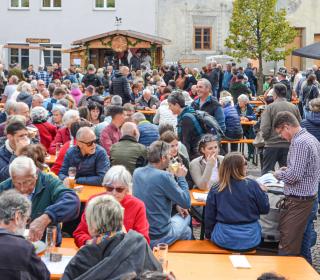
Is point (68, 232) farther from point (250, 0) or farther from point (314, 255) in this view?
point (250, 0)

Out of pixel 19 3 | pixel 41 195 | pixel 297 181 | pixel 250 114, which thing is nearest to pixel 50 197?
pixel 41 195

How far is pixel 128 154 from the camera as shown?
8.50 m

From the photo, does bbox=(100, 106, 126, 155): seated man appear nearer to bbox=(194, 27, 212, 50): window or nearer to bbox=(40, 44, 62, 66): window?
bbox=(40, 44, 62, 66): window

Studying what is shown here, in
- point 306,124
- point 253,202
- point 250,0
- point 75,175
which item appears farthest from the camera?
point 250,0

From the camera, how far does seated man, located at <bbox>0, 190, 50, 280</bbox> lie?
4434mm

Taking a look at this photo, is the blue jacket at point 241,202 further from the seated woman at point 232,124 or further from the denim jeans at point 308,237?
the seated woman at point 232,124

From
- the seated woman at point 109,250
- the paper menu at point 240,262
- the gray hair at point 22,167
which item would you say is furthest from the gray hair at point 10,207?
the paper menu at point 240,262

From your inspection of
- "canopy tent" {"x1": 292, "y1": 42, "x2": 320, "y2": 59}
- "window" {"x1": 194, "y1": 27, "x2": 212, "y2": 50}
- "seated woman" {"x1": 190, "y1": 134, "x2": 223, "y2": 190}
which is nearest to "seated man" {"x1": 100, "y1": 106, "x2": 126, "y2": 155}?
"seated woman" {"x1": 190, "y1": 134, "x2": 223, "y2": 190}

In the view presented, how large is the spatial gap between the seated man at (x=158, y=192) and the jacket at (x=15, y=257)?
2.06 m

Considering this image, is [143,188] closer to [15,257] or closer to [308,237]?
[308,237]

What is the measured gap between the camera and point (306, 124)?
985cm

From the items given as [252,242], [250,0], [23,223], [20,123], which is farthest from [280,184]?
[250,0]

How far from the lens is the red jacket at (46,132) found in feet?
32.9

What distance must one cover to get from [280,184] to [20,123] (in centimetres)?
275
